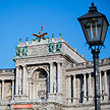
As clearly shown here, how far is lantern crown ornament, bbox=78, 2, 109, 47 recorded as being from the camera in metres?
11.5

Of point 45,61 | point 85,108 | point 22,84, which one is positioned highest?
point 45,61

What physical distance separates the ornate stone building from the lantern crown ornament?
4523 cm

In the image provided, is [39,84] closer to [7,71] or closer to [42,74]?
[42,74]

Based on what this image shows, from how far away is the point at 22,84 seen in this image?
60.0 metres

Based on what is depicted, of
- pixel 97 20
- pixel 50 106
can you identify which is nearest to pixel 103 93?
pixel 50 106

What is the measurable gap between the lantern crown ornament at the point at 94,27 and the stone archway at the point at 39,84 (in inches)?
1939

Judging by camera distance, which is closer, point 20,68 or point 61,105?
point 61,105

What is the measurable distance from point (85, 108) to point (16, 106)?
11.7m

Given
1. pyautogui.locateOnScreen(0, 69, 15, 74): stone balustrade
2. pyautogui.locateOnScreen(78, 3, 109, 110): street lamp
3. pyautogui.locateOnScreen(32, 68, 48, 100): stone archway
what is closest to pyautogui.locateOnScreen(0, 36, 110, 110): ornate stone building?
pyautogui.locateOnScreen(32, 68, 48, 100): stone archway

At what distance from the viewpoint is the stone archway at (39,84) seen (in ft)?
200

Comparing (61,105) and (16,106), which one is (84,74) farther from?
(16,106)

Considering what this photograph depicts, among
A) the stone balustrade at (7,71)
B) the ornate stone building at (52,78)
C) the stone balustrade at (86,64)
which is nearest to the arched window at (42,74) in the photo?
the ornate stone building at (52,78)

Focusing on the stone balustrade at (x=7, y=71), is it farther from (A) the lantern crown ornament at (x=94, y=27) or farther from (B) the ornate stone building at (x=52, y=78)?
(A) the lantern crown ornament at (x=94, y=27)

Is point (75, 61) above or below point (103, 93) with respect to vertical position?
A: above
